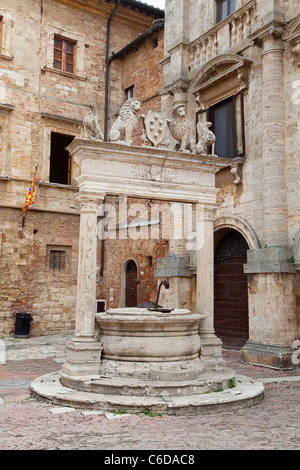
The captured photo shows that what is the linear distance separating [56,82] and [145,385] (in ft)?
42.7

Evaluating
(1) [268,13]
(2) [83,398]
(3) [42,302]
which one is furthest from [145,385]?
(3) [42,302]

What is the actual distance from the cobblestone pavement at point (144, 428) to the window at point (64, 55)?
12785 mm

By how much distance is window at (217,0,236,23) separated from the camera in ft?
38.4

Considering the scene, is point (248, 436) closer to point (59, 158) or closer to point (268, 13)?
point (268, 13)

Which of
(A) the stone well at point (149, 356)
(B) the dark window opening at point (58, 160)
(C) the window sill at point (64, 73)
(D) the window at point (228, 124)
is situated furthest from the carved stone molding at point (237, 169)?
(B) the dark window opening at point (58, 160)

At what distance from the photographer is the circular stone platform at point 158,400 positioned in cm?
533

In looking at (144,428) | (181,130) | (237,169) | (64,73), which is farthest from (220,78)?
(144,428)

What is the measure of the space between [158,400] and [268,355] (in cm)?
426

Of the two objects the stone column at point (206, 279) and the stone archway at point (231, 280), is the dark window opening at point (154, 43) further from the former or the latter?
the stone column at point (206, 279)

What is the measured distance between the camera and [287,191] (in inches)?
377

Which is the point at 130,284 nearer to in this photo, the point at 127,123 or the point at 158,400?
the point at 127,123

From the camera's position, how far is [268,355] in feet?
29.8

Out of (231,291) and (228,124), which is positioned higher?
(228,124)

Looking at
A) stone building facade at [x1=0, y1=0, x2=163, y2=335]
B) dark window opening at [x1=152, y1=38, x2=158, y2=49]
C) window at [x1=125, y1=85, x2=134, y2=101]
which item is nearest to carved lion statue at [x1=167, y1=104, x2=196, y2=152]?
stone building facade at [x1=0, y1=0, x2=163, y2=335]
